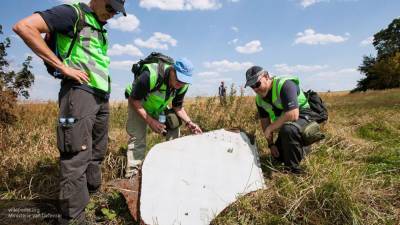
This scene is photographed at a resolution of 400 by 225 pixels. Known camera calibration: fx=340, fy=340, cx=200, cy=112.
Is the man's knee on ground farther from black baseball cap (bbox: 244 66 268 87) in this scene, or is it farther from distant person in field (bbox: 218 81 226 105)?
distant person in field (bbox: 218 81 226 105)

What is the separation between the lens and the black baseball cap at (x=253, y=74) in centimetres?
376

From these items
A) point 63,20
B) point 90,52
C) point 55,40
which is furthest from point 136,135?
point 63,20

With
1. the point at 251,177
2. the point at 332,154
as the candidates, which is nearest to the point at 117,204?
the point at 251,177

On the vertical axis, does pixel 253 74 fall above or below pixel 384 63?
below

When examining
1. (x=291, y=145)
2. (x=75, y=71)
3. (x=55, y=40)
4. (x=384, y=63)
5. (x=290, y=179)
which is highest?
(x=384, y=63)

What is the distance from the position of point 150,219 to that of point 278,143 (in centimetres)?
199

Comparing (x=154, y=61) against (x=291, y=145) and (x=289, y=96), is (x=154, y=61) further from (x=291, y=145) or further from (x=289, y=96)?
(x=291, y=145)

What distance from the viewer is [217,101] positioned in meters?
7.13

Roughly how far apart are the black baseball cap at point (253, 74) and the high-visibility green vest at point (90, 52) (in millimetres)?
1538

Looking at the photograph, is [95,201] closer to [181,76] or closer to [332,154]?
[181,76]

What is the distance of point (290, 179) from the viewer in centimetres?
357

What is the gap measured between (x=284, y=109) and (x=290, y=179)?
0.77 m

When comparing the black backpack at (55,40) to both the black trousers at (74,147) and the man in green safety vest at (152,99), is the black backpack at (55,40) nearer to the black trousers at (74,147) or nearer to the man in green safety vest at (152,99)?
the black trousers at (74,147)

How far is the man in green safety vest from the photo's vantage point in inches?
146
